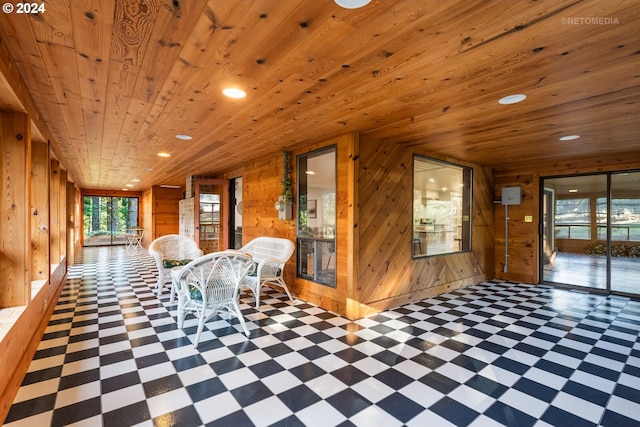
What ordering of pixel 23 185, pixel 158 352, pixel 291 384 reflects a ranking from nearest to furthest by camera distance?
pixel 291 384
pixel 23 185
pixel 158 352

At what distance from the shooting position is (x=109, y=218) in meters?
12.6

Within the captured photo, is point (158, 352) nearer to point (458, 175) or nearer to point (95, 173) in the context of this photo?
point (458, 175)

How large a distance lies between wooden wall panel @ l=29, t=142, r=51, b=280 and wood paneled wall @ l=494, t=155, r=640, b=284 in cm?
712

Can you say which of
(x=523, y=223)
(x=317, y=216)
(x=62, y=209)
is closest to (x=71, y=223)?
(x=62, y=209)

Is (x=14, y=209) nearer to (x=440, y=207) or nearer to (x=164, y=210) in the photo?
(x=440, y=207)

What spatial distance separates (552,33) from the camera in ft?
5.37

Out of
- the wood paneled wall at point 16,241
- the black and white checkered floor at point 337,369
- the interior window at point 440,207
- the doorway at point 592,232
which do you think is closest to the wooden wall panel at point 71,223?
the black and white checkered floor at point 337,369

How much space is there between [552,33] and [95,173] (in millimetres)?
8777

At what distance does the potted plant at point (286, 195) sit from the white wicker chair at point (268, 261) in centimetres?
41

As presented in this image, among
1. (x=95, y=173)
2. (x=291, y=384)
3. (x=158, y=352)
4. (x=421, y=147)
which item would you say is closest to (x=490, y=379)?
(x=291, y=384)

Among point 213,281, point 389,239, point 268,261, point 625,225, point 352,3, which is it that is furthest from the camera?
point 625,225

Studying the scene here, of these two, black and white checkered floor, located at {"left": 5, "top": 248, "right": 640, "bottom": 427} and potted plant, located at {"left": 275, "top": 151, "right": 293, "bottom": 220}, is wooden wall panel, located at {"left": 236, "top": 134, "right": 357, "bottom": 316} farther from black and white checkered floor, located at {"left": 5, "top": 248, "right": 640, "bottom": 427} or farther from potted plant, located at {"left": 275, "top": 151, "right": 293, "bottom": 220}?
black and white checkered floor, located at {"left": 5, "top": 248, "right": 640, "bottom": 427}

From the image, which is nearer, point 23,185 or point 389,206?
point 23,185

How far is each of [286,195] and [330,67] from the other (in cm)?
270
